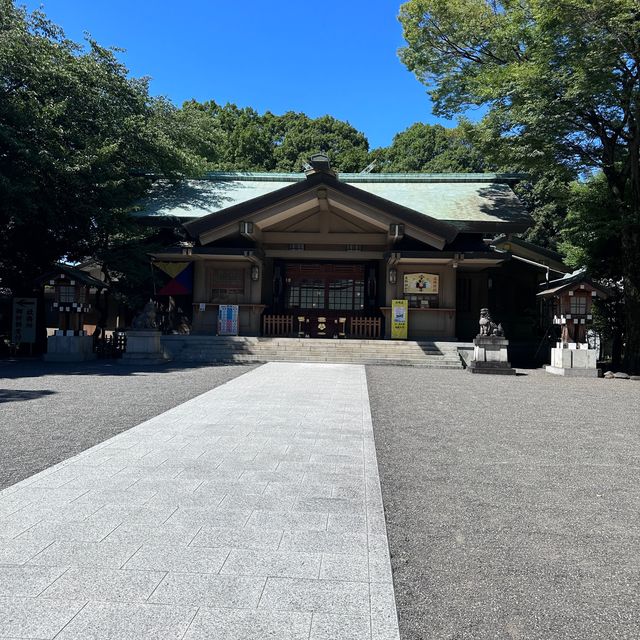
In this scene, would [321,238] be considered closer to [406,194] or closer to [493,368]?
[406,194]

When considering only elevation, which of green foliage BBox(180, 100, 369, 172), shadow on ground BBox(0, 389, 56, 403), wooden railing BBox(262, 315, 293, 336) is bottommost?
shadow on ground BBox(0, 389, 56, 403)

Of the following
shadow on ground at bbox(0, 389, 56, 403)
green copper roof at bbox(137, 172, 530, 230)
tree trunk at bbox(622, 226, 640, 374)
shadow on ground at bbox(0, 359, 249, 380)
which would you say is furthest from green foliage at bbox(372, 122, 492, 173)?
shadow on ground at bbox(0, 389, 56, 403)

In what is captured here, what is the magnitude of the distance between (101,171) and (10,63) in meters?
3.43

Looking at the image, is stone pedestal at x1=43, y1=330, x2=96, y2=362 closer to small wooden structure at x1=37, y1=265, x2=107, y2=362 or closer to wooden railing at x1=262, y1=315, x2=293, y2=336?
small wooden structure at x1=37, y1=265, x2=107, y2=362

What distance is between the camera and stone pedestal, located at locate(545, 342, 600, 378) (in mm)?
14156

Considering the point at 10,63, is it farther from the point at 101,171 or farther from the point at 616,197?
the point at 616,197

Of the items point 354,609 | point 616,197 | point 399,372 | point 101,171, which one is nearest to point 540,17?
point 616,197

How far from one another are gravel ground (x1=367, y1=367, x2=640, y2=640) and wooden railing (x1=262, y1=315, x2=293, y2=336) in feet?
36.5

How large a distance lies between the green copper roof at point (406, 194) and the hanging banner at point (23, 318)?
191 inches

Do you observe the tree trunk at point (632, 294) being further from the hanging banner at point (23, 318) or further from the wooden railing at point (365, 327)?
the hanging banner at point (23, 318)

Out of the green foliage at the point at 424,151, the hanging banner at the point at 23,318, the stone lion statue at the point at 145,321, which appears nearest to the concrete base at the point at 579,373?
the stone lion statue at the point at 145,321

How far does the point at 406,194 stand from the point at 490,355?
393 inches

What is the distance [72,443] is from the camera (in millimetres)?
5309

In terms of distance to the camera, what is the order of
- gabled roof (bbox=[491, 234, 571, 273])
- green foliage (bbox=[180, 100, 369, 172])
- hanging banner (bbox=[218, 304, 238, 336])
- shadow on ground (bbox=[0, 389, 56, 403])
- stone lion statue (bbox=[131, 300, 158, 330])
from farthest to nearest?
green foliage (bbox=[180, 100, 369, 172]) → gabled roof (bbox=[491, 234, 571, 273]) → hanging banner (bbox=[218, 304, 238, 336]) → stone lion statue (bbox=[131, 300, 158, 330]) → shadow on ground (bbox=[0, 389, 56, 403])
